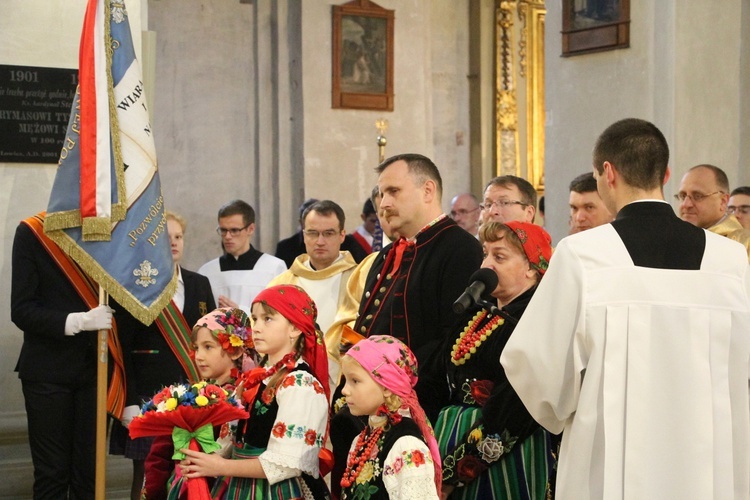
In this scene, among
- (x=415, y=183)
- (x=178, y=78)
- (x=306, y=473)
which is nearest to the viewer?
(x=306, y=473)

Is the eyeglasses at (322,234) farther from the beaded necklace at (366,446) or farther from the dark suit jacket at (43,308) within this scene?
the beaded necklace at (366,446)

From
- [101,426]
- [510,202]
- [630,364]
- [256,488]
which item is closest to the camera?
[630,364]

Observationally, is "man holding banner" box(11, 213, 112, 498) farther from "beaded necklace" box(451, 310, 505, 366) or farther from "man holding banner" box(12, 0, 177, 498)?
"beaded necklace" box(451, 310, 505, 366)

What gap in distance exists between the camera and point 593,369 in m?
3.01

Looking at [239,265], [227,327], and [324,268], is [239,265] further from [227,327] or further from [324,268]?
[227,327]

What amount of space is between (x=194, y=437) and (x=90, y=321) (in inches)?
55.5

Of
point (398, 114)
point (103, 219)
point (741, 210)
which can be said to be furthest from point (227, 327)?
point (398, 114)

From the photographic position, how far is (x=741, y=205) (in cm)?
681

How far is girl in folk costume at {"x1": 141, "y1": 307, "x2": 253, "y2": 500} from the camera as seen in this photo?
414 cm

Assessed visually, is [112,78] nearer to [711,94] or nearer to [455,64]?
[711,94]

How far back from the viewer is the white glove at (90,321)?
499 centimetres

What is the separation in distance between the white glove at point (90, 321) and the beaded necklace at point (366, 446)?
1904 mm

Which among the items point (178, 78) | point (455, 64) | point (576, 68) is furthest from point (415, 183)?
point (455, 64)

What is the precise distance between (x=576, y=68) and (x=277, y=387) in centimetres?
471
